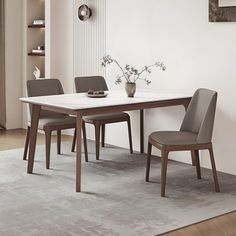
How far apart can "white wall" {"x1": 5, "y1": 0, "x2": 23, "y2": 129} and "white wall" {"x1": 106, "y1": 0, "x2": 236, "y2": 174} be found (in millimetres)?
1589

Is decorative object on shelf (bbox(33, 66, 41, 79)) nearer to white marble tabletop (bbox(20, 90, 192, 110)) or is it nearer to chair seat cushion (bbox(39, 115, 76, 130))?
chair seat cushion (bbox(39, 115, 76, 130))

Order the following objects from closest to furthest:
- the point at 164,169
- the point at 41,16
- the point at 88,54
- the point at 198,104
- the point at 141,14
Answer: the point at 164,169 < the point at 198,104 < the point at 141,14 < the point at 88,54 < the point at 41,16

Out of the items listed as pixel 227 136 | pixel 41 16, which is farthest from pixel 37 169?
pixel 41 16

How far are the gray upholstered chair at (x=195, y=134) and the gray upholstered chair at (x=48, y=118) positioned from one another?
0.98 metres

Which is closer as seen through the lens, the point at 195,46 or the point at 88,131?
the point at 195,46

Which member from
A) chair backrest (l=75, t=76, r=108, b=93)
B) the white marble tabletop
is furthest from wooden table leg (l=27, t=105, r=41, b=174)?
chair backrest (l=75, t=76, r=108, b=93)

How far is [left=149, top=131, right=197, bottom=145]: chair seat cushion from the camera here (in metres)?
4.48

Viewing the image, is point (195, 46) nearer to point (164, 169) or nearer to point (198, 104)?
point (198, 104)

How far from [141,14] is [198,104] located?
1429 millimetres

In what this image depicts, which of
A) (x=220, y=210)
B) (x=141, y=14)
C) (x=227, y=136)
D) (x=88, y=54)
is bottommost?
(x=220, y=210)

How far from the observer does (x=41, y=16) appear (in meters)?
7.36

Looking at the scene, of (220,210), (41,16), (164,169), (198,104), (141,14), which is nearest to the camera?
(220,210)

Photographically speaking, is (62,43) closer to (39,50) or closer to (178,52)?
(39,50)

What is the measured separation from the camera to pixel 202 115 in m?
4.80
